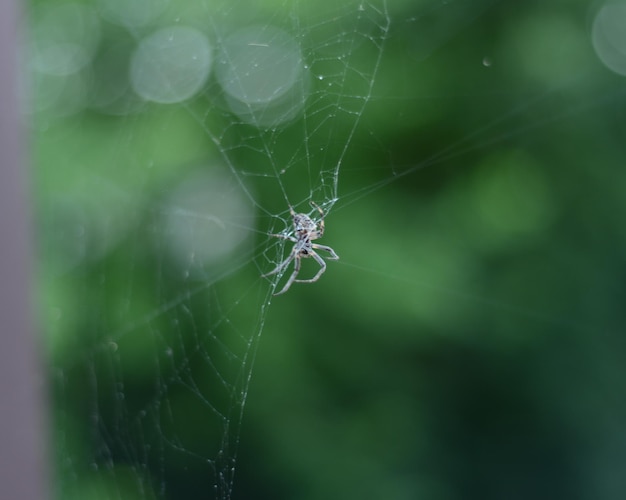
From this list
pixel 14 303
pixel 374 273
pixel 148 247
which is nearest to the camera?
pixel 14 303

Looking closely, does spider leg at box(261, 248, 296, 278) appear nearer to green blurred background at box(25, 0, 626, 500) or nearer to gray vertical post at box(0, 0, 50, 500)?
green blurred background at box(25, 0, 626, 500)

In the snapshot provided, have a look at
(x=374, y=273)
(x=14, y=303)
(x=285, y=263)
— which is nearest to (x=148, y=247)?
(x=374, y=273)

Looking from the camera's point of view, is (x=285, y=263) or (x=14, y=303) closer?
(x=14, y=303)

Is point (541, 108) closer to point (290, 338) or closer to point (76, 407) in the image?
point (290, 338)

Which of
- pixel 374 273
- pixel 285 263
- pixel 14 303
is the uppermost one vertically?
pixel 374 273

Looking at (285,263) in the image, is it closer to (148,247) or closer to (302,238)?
(302,238)

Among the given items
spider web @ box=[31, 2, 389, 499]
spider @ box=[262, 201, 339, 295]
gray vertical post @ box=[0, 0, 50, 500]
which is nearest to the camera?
gray vertical post @ box=[0, 0, 50, 500]

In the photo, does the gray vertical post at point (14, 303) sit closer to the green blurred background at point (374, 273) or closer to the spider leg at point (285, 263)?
the spider leg at point (285, 263)

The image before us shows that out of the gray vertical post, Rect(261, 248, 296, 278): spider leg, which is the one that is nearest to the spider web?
Rect(261, 248, 296, 278): spider leg
